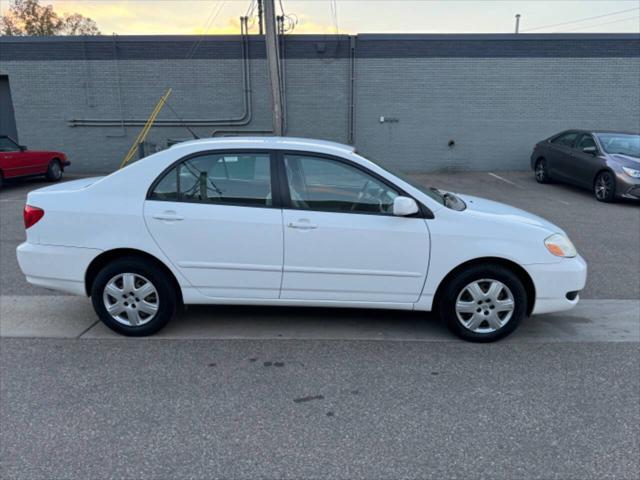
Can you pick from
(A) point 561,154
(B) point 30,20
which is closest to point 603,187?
(A) point 561,154

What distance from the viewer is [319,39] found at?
15750mm

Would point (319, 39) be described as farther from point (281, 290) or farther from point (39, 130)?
point (281, 290)

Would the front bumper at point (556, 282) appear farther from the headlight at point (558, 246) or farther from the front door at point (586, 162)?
the front door at point (586, 162)

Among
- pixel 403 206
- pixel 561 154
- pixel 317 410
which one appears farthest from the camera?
pixel 561 154

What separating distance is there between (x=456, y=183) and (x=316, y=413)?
12178 mm

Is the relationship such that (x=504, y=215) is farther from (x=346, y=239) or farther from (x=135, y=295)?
(x=135, y=295)

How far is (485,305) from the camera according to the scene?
161 inches

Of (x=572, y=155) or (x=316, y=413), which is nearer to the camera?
(x=316, y=413)

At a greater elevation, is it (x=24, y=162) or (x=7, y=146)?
(x=7, y=146)

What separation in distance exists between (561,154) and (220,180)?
440 inches

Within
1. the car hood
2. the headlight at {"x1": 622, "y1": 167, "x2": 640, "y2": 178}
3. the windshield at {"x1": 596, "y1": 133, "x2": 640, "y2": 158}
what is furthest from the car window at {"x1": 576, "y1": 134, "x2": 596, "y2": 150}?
the car hood

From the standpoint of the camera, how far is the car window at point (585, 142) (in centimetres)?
1173

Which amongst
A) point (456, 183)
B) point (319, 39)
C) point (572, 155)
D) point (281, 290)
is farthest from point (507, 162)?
point (281, 290)

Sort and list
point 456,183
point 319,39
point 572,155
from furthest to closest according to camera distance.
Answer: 1. point 319,39
2. point 456,183
3. point 572,155
